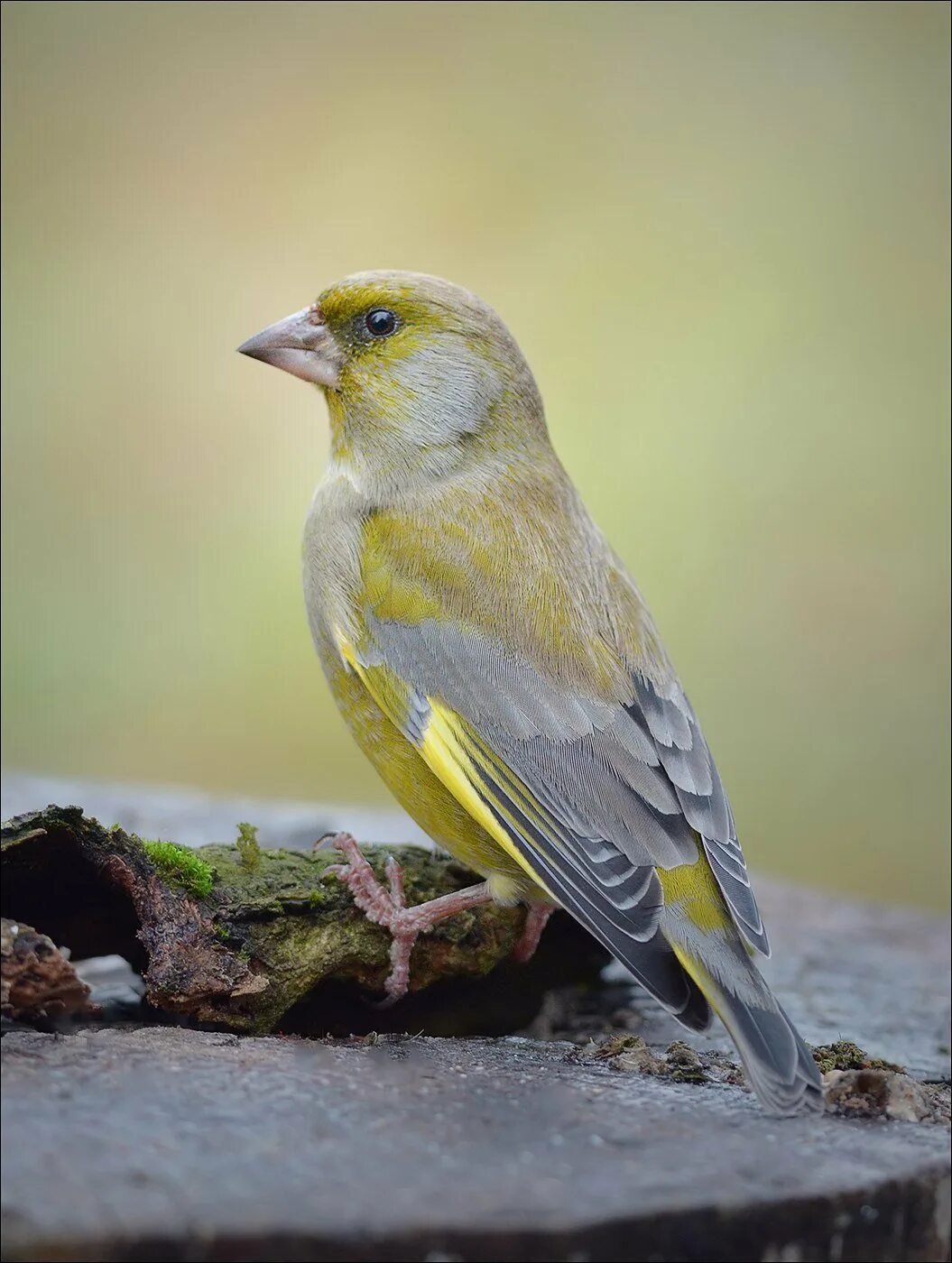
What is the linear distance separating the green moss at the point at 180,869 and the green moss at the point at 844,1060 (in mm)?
1208

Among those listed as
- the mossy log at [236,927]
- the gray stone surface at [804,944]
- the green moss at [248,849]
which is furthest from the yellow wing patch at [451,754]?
the gray stone surface at [804,944]

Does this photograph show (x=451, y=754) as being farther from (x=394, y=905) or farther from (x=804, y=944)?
(x=804, y=944)

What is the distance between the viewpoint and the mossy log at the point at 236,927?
249 cm

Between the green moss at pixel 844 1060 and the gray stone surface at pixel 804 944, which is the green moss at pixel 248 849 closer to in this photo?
the gray stone surface at pixel 804 944

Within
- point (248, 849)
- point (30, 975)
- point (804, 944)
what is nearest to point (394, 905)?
A: point (248, 849)

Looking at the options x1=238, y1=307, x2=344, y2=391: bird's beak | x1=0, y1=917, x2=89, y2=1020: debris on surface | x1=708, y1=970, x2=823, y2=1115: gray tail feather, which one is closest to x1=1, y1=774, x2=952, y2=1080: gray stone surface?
x1=708, y1=970, x2=823, y2=1115: gray tail feather

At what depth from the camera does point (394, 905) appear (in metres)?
2.90

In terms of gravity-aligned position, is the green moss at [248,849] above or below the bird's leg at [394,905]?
above

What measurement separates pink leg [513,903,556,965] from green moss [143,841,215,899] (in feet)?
2.80

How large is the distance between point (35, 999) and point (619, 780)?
1260 mm

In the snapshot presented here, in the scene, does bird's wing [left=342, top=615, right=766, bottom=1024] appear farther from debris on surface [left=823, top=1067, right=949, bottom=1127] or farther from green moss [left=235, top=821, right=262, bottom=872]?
green moss [left=235, top=821, right=262, bottom=872]

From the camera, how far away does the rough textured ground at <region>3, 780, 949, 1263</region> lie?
168 cm

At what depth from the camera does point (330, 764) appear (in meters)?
8.37

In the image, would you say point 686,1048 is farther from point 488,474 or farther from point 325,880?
point 488,474
